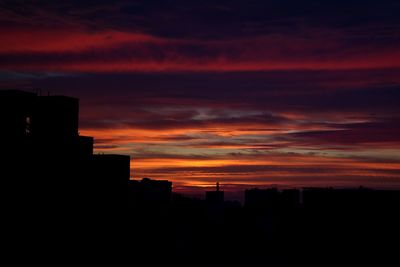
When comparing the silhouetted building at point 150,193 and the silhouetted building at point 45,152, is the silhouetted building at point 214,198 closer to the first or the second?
the silhouetted building at point 150,193

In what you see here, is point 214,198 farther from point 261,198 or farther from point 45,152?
point 45,152

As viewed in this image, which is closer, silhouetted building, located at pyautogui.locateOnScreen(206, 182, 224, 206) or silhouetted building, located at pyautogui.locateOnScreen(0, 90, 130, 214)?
silhouetted building, located at pyautogui.locateOnScreen(0, 90, 130, 214)

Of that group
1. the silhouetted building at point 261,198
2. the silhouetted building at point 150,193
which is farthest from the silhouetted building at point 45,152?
the silhouetted building at point 261,198

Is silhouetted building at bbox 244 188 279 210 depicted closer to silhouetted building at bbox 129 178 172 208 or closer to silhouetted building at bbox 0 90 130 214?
silhouetted building at bbox 129 178 172 208

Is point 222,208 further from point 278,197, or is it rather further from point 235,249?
point 235,249

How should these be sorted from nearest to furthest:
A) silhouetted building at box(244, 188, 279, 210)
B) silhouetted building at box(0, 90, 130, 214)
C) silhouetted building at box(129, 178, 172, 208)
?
silhouetted building at box(0, 90, 130, 214) < silhouetted building at box(129, 178, 172, 208) < silhouetted building at box(244, 188, 279, 210)

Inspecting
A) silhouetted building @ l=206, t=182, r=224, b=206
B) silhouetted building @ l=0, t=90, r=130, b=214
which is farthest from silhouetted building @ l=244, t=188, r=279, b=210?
silhouetted building @ l=0, t=90, r=130, b=214

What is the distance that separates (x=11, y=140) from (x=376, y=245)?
78461mm

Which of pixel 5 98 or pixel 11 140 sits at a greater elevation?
pixel 5 98

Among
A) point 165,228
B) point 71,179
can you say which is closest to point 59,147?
point 71,179

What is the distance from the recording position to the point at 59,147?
128250mm

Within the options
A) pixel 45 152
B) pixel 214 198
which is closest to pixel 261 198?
pixel 214 198

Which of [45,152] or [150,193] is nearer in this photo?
[45,152]

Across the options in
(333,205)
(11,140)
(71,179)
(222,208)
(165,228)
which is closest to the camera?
(11,140)
